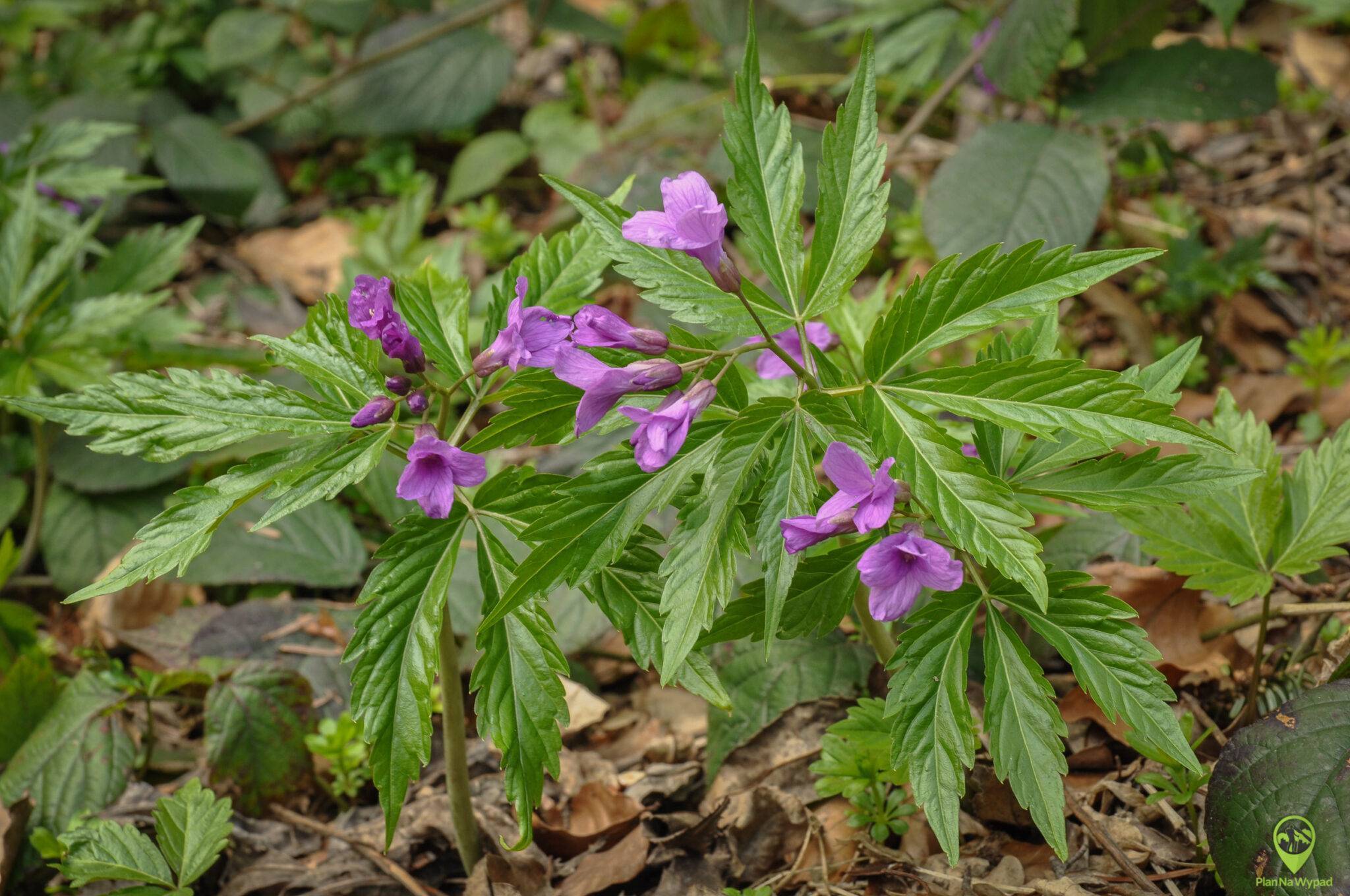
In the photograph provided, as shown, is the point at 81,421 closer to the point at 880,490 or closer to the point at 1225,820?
the point at 880,490

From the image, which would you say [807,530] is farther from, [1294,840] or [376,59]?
[376,59]

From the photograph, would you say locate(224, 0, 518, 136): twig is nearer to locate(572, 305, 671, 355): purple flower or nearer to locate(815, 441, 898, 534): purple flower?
locate(572, 305, 671, 355): purple flower

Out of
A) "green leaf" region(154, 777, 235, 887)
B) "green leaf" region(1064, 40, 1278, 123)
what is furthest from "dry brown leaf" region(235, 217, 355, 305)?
"green leaf" region(1064, 40, 1278, 123)

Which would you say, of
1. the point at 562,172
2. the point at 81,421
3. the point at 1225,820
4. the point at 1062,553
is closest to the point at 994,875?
the point at 1225,820

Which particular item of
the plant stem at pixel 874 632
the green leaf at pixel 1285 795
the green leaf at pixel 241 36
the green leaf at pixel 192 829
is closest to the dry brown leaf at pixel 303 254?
the green leaf at pixel 241 36

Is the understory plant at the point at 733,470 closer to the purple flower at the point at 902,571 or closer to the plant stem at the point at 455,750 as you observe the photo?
the purple flower at the point at 902,571
